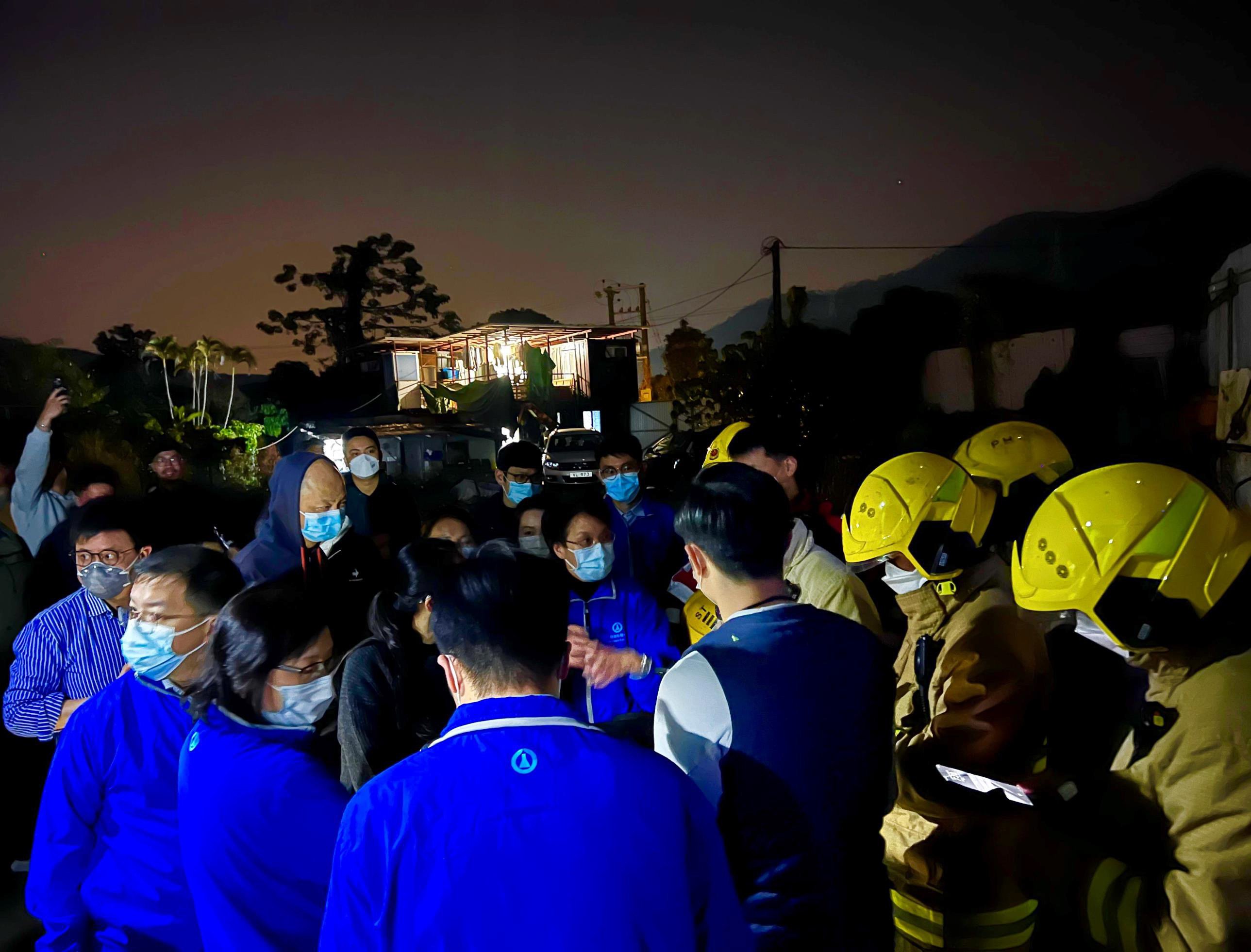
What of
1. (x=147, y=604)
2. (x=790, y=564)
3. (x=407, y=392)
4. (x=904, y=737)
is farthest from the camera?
(x=407, y=392)

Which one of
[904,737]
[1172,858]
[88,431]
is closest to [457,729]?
[1172,858]

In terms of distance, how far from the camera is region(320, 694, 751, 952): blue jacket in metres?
1.20

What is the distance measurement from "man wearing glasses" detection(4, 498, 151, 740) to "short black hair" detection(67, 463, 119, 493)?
175 cm

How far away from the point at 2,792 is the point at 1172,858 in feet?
17.0

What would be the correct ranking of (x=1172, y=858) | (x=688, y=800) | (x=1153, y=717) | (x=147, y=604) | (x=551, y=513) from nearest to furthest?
(x=688, y=800)
(x=1172, y=858)
(x=1153, y=717)
(x=147, y=604)
(x=551, y=513)

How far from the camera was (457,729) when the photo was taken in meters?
1.34

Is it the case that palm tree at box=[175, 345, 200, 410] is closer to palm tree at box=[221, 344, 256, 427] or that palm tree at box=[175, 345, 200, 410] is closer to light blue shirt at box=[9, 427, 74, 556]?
palm tree at box=[221, 344, 256, 427]

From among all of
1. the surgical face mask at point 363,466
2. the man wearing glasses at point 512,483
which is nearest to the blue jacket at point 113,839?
the surgical face mask at point 363,466

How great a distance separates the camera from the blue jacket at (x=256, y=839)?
165 centimetres

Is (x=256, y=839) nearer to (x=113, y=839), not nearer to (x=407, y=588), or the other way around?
(x=113, y=839)

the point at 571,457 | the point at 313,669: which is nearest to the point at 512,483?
the point at 313,669

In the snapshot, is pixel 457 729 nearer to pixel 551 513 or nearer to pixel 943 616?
pixel 943 616

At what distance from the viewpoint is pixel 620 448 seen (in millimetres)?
5562

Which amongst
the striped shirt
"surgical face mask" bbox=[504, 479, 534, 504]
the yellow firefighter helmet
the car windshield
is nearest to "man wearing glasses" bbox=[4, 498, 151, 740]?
the striped shirt
